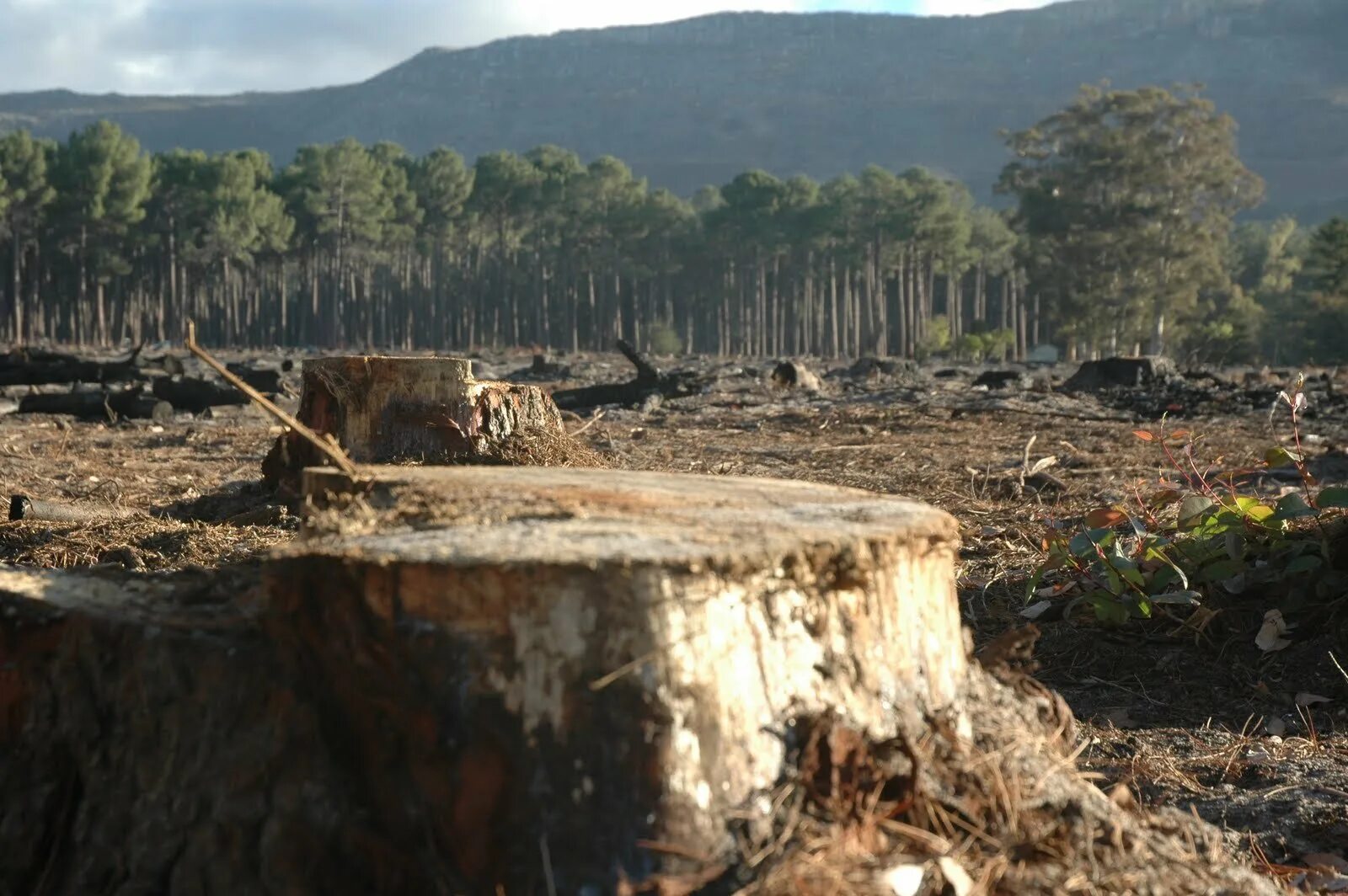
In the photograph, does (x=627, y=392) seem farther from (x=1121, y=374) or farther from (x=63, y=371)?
(x=1121, y=374)

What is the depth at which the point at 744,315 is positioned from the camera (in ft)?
280

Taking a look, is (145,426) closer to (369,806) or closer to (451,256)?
(369,806)

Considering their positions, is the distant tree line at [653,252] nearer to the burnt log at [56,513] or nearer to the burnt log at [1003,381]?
the burnt log at [1003,381]

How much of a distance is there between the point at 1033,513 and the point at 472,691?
5185 millimetres

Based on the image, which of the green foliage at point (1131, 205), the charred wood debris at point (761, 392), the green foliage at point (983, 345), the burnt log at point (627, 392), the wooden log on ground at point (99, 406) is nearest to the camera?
the wooden log on ground at point (99, 406)

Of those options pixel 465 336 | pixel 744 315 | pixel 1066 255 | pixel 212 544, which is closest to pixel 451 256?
pixel 465 336

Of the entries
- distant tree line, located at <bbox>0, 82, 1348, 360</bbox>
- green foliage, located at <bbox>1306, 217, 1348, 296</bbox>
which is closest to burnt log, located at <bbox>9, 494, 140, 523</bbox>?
distant tree line, located at <bbox>0, 82, 1348, 360</bbox>

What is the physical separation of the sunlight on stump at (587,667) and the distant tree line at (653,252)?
44034 millimetres

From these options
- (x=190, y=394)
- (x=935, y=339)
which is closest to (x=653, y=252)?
(x=935, y=339)

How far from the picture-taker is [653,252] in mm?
79250

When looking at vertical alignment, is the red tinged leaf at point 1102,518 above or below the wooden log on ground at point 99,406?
above

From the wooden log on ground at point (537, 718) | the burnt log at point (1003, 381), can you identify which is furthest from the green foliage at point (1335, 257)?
the wooden log on ground at point (537, 718)

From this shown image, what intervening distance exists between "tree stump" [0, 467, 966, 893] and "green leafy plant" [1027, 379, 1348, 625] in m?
2.33

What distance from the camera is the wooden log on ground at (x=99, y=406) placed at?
12852mm
